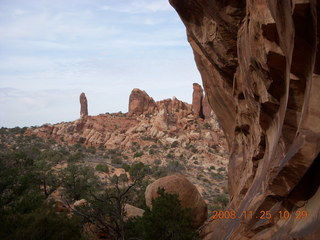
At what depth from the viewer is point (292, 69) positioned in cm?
479

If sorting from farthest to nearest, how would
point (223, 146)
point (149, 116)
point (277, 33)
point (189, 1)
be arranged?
point (149, 116), point (223, 146), point (189, 1), point (277, 33)

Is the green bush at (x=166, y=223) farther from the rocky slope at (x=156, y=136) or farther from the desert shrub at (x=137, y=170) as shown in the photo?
the rocky slope at (x=156, y=136)

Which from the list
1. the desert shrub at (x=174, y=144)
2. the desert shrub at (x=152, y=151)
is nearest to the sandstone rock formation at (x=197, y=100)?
the desert shrub at (x=174, y=144)

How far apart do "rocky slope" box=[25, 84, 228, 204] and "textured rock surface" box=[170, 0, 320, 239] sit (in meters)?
25.0

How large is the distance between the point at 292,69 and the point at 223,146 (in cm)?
4765

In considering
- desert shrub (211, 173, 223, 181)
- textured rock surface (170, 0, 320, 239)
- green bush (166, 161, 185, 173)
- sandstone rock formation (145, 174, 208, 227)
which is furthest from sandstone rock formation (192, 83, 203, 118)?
textured rock surface (170, 0, 320, 239)

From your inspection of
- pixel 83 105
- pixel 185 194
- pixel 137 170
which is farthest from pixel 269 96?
pixel 83 105

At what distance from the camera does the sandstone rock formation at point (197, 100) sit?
61.5 meters

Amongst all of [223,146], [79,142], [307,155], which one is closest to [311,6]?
[307,155]

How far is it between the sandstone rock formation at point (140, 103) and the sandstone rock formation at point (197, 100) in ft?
32.4

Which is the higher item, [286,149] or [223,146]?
[286,149]

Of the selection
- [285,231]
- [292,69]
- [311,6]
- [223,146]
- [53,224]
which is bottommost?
[223,146]

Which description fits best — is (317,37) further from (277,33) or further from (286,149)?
(286,149)

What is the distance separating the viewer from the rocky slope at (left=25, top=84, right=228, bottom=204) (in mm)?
42719
